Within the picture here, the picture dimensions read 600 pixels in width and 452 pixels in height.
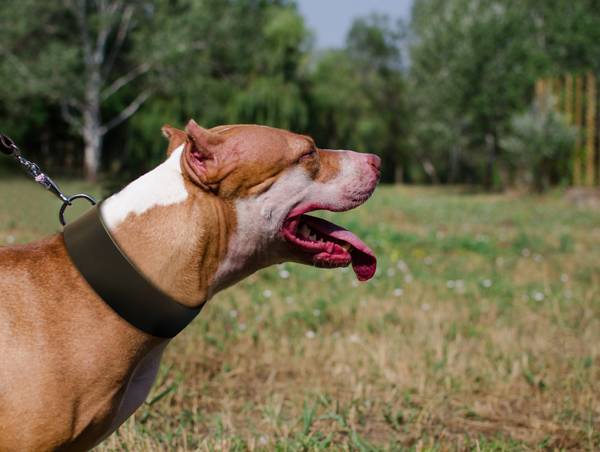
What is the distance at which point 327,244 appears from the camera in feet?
6.61

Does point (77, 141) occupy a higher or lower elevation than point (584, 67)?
lower

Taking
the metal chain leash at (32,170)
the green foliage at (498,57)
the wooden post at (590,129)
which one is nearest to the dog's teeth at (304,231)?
the metal chain leash at (32,170)

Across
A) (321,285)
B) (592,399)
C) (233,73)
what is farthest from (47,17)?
(592,399)

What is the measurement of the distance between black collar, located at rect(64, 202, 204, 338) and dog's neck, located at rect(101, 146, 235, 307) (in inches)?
1.0

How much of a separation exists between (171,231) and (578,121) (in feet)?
55.4

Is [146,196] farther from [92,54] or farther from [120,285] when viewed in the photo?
[92,54]

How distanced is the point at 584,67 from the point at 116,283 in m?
21.8

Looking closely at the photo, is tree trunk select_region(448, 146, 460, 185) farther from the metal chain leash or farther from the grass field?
the metal chain leash

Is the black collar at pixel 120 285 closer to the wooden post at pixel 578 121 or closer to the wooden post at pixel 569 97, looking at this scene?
the wooden post at pixel 578 121

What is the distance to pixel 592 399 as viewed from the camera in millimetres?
2965

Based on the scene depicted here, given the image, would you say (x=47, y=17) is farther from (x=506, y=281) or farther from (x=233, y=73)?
(x=506, y=281)

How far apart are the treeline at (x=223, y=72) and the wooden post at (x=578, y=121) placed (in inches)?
35.4

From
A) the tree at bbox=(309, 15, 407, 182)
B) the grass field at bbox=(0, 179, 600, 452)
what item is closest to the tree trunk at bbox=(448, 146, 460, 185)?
the tree at bbox=(309, 15, 407, 182)

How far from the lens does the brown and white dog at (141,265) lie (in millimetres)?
1484
